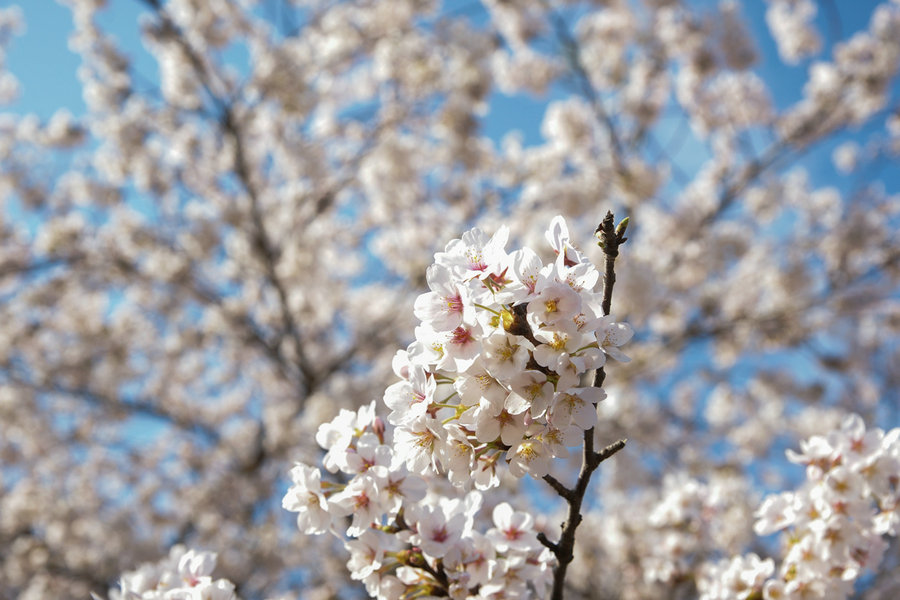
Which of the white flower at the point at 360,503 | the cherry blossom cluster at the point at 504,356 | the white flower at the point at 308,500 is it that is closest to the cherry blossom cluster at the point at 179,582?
the white flower at the point at 308,500

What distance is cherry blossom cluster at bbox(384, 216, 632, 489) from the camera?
1103 mm

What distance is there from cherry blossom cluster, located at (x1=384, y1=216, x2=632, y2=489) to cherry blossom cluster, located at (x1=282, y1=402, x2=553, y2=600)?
0.17 meters

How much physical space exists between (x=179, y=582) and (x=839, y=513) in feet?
6.24

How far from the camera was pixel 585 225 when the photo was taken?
7914 millimetres

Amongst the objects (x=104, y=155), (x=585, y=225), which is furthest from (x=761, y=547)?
(x=104, y=155)

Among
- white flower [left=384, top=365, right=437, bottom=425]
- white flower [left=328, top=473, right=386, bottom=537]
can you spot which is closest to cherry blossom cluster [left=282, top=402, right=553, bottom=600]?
white flower [left=328, top=473, right=386, bottom=537]

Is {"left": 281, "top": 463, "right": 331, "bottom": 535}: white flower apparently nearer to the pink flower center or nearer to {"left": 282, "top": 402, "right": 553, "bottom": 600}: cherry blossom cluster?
{"left": 282, "top": 402, "right": 553, "bottom": 600}: cherry blossom cluster

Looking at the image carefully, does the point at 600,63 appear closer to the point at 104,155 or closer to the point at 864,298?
the point at 864,298

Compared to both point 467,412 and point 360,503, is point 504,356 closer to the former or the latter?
point 467,412

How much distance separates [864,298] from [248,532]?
7.65 meters

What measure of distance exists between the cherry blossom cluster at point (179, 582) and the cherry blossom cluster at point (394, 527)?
11.6 inches

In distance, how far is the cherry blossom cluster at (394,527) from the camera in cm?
138

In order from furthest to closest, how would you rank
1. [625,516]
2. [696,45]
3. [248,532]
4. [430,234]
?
1. [430,234]
2. [696,45]
3. [248,532]
4. [625,516]

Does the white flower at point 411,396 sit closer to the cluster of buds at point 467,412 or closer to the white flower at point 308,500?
the cluster of buds at point 467,412
